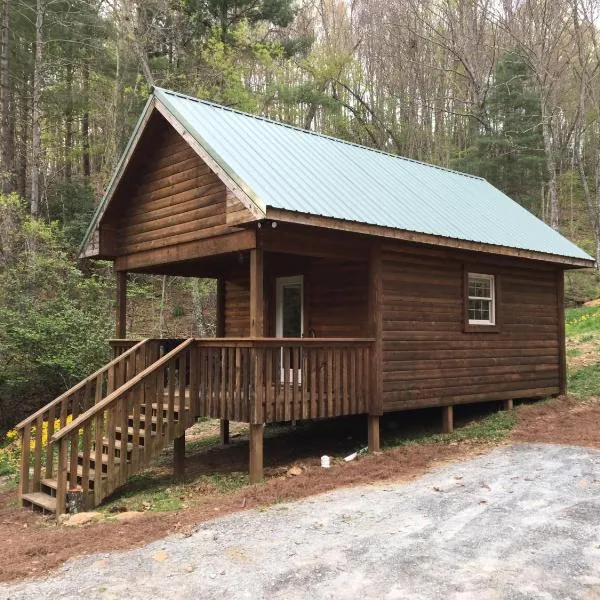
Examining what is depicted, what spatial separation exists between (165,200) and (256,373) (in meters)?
4.09

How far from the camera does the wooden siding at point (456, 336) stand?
10.2 m

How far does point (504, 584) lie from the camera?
15.4 feet

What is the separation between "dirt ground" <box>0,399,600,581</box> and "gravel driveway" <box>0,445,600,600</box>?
0.42m

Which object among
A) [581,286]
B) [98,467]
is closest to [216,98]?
[581,286]

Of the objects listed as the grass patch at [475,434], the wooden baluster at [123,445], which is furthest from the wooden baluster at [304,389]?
the wooden baluster at [123,445]

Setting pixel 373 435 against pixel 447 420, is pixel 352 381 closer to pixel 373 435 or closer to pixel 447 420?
pixel 373 435

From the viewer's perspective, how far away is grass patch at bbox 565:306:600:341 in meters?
19.9

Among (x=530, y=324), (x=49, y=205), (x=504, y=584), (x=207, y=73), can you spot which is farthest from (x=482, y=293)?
(x=49, y=205)

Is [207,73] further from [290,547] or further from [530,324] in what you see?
[290,547]

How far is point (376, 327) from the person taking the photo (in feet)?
32.2

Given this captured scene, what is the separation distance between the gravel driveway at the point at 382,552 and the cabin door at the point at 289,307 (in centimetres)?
497

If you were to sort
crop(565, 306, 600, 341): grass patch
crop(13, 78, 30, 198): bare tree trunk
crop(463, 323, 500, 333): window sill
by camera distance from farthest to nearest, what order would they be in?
crop(13, 78, 30, 198): bare tree trunk, crop(565, 306, 600, 341): grass patch, crop(463, 323, 500, 333): window sill

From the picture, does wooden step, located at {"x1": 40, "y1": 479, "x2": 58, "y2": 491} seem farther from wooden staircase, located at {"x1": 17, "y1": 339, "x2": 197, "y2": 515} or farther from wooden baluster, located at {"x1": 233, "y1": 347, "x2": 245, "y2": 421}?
wooden baluster, located at {"x1": 233, "y1": 347, "x2": 245, "y2": 421}

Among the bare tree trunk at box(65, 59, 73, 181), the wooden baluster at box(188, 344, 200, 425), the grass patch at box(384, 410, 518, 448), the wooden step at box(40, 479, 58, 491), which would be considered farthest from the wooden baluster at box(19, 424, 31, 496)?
the bare tree trunk at box(65, 59, 73, 181)
